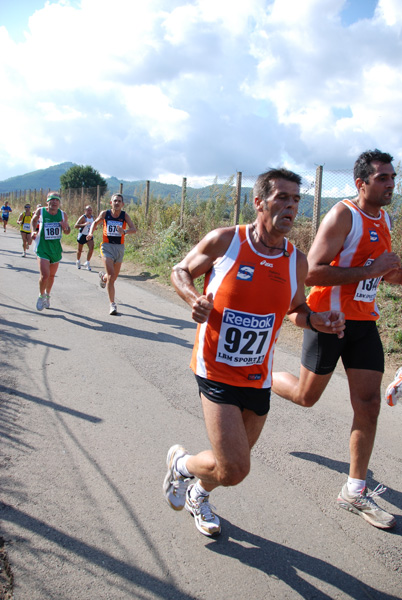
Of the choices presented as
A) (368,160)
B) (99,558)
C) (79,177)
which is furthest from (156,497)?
(79,177)

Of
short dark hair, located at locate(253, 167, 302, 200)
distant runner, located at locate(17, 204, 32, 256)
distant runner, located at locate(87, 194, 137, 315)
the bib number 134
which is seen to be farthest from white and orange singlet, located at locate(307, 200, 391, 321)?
distant runner, located at locate(17, 204, 32, 256)

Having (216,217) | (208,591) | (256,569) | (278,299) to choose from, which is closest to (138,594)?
(208,591)

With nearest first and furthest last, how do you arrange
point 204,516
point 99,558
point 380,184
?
point 99,558 < point 204,516 < point 380,184

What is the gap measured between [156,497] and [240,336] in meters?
1.33

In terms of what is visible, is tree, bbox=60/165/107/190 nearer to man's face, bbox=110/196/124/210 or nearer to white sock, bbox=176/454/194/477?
man's face, bbox=110/196/124/210

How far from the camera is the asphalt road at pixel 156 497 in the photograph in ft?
8.22

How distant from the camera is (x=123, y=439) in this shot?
3988 millimetres

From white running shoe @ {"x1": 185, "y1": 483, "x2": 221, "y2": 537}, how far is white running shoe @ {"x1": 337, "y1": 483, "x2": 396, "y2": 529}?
914 millimetres

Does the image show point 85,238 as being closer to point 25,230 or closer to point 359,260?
point 25,230

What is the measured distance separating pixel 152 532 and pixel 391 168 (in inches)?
109

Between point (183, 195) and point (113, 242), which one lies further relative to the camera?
point (183, 195)

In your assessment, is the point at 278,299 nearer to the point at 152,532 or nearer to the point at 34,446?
the point at 152,532

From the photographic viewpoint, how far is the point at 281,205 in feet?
8.99

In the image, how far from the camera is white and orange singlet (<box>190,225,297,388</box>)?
2668 mm
